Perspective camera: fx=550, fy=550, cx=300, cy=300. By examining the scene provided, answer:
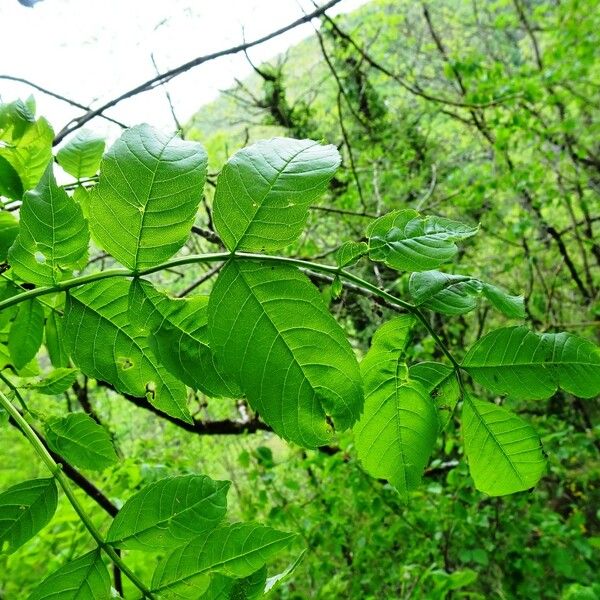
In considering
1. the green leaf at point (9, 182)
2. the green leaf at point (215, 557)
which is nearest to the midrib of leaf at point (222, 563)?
the green leaf at point (215, 557)

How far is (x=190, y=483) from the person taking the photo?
21.2 inches

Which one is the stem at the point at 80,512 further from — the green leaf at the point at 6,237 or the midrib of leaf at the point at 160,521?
the green leaf at the point at 6,237

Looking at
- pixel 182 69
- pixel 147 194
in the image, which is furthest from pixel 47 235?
pixel 182 69

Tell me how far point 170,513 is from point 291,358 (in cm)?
22

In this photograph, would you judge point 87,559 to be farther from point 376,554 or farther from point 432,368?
point 376,554

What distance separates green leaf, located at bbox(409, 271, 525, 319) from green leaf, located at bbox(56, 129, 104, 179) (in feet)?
1.72

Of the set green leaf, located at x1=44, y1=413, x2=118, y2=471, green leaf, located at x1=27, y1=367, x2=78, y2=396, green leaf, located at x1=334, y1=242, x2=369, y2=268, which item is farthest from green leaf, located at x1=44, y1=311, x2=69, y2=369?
green leaf, located at x1=334, y1=242, x2=369, y2=268

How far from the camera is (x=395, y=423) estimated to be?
510mm

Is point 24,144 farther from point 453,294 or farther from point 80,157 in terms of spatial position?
point 453,294

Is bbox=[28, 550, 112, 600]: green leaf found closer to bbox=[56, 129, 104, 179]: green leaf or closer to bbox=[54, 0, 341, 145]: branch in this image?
bbox=[56, 129, 104, 179]: green leaf

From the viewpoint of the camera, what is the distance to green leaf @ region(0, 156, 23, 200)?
0.69m

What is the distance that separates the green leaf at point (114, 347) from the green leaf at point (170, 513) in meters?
0.07

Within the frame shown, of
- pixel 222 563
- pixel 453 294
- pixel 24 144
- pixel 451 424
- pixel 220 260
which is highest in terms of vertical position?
pixel 24 144

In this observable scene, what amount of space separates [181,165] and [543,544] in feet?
11.8
